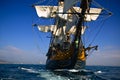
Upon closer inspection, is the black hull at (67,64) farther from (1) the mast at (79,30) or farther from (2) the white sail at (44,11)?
(2) the white sail at (44,11)

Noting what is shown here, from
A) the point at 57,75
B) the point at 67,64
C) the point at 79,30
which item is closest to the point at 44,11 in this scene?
the point at 67,64

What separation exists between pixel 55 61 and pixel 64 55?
337cm

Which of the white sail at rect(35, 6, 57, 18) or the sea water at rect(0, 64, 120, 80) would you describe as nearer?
the sea water at rect(0, 64, 120, 80)

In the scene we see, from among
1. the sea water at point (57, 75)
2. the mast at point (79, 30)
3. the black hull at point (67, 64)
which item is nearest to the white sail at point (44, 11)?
the black hull at point (67, 64)

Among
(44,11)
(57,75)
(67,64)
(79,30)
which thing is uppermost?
(44,11)

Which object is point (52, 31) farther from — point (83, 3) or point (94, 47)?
point (83, 3)

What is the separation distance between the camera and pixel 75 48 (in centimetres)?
3244

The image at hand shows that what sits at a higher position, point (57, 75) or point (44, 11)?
point (44, 11)

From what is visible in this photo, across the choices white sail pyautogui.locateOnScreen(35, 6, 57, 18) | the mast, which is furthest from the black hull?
white sail pyautogui.locateOnScreen(35, 6, 57, 18)

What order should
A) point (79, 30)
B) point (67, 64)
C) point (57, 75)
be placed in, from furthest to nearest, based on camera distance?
point (67, 64) < point (79, 30) < point (57, 75)

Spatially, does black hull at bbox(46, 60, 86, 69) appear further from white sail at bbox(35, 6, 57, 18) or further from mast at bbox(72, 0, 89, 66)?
white sail at bbox(35, 6, 57, 18)

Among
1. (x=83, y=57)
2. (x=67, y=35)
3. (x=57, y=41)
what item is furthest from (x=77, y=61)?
(x=57, y=41)

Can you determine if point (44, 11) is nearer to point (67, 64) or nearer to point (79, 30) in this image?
point (67, 64)

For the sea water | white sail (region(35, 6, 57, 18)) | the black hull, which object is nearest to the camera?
the sea water
